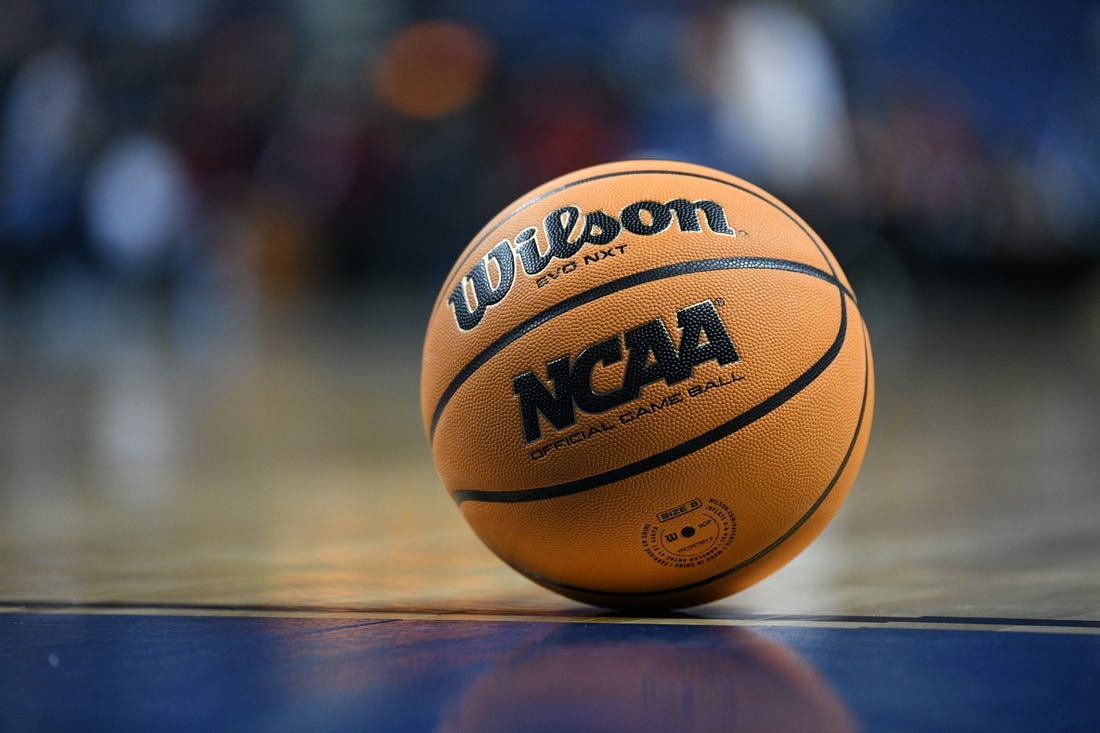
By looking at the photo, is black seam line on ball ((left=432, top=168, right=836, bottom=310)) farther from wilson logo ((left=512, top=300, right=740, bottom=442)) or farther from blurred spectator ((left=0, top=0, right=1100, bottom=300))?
blurred spectator ((left=0, top=0, right=1100, bottom=300))

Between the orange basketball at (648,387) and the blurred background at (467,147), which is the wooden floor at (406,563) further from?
the blurred background at (467,147)

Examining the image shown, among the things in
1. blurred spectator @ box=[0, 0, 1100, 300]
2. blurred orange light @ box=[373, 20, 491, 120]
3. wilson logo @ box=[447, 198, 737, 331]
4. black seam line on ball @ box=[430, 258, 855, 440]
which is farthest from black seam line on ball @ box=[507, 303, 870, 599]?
blurred orange light @ box=[373, 20, 491, 120]

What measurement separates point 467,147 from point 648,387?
13.9 meters

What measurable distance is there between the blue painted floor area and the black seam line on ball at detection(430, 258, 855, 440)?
457 mm

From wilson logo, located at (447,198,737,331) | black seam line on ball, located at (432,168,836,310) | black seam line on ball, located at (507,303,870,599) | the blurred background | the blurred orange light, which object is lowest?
black seam line on ball, located at (507,303,870,599)

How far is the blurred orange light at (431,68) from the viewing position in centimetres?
1750

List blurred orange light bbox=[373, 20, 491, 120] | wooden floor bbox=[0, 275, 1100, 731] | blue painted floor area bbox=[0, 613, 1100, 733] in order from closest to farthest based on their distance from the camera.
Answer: blue painted floor area bbox=[0, 613, 1100, 733]
wooden floor bbox=[0, 275, 1100, 731]
blurred orange light bbox=[373, 20, 491, 120]

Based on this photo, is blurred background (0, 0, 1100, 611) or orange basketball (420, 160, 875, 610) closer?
orange basketball (420, 160, 875, 610)

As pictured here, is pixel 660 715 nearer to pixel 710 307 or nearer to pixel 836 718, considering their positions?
pixel 836 718

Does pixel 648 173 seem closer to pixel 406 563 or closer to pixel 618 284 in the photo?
pixel 618 284

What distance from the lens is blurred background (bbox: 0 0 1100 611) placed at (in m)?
14.5

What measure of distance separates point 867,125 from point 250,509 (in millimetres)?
12172

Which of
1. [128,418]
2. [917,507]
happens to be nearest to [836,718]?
[917,507]

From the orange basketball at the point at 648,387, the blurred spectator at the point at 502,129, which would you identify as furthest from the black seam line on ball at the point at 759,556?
the blurred spectator at the point at 502,129
